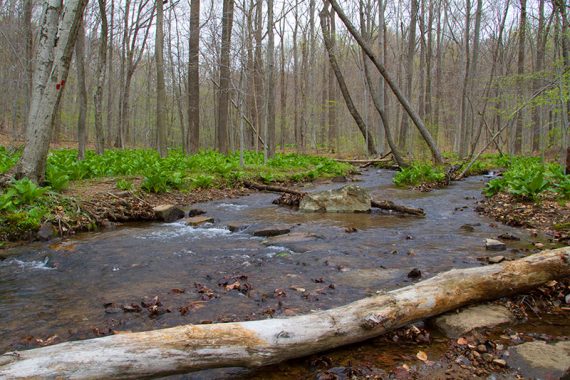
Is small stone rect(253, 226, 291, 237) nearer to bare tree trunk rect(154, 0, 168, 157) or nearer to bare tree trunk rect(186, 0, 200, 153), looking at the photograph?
bare tree trunk rect(154, 0, 168, 157)

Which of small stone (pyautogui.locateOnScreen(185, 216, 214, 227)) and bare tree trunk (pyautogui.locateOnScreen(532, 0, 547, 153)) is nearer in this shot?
small stone (pyautogui.locateOnScreen(185, 216, 214, 227))

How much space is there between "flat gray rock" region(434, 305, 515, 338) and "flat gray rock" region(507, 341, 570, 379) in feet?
1.16

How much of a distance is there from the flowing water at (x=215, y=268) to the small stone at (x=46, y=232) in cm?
25

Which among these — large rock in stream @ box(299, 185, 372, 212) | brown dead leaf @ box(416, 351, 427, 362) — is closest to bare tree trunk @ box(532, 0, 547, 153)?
large rock in stream @ box(299, 185, 372, 212)

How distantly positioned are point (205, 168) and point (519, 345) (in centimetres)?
1081

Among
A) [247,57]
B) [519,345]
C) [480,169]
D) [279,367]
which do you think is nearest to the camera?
[279,367]

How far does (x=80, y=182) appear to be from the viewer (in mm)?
9430

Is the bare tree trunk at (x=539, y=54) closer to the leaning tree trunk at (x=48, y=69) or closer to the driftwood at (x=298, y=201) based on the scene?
the driftwood at (x=298, y=201)

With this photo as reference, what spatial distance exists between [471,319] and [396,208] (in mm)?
Answer: 5449

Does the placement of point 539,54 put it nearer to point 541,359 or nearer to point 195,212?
point 195,212

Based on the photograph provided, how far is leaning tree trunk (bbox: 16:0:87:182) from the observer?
24.6ft

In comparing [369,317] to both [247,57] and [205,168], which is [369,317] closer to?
[205,168]

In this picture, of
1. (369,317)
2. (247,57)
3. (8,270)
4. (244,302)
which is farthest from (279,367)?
(247,57)

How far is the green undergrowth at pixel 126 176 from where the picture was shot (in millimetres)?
6688
